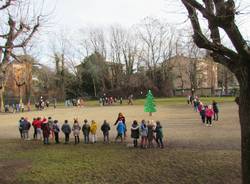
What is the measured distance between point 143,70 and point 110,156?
73.1m

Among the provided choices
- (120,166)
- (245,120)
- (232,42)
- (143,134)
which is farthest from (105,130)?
(232,42)

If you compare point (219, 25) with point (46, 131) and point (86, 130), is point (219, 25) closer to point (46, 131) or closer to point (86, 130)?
point (86, 130)

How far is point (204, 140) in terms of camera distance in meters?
22.5

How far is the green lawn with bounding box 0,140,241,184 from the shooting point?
15.9 m

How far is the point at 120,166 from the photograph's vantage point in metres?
17.5

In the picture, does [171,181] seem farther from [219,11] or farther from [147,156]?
[219,11]

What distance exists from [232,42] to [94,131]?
15.3m

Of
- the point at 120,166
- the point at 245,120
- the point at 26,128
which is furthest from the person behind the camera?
the point at 26,128

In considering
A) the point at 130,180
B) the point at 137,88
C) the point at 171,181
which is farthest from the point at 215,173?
the point at 137,88

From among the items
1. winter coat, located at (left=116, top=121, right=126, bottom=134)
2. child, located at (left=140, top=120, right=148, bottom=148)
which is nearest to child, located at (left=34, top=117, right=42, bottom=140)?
winter coat, located at (left=116, top=121, right=126, bottom=134)

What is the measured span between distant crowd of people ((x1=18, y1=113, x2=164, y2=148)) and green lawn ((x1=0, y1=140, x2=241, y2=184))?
1033 mm

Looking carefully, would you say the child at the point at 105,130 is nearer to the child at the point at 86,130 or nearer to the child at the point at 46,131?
the child at the point at 86,130

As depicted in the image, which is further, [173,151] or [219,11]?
[173,151]

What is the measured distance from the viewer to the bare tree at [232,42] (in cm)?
889
